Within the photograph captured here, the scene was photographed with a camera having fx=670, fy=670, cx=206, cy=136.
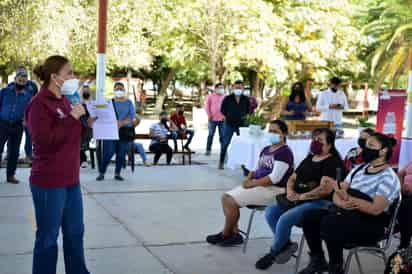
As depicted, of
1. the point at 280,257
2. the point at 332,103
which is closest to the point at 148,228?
the point at 280,257

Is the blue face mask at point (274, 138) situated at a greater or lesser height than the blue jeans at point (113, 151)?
greater

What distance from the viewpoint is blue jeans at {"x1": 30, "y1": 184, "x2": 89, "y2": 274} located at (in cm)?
490

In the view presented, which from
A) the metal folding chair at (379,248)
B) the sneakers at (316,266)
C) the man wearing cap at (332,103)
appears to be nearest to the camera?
the metal folding chair at (379,248)

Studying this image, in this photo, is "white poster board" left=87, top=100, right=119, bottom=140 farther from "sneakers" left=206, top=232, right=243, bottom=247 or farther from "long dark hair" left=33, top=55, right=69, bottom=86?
"long dark hair" left=33, top=55, right=69, bottom=86

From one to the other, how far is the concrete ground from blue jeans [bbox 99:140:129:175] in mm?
272

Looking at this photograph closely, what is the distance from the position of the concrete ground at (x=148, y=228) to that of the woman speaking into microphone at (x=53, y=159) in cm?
111

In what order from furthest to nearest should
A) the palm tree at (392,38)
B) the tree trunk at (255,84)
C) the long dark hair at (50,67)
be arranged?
the tree trunk at (255,84), the palm tree at (392,38), the long dark hair at (50,67)

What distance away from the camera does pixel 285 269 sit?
6.34m

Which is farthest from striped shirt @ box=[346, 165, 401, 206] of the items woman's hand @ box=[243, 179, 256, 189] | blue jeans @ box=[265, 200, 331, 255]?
woman's hand @ box=[243, 179, 256, 189]

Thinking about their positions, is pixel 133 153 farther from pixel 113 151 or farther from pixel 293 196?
pixel 293 196

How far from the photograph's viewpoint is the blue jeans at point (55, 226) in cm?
490

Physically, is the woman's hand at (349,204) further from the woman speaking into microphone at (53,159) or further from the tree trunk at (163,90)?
the tree trunk at (163,90)

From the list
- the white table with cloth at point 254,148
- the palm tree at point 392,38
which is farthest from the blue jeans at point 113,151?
the palm tree at point 392,38

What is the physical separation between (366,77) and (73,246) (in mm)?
34627
